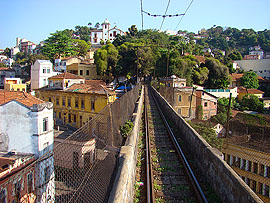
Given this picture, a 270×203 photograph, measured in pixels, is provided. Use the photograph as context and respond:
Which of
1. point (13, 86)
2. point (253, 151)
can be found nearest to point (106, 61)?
point (13, 86)

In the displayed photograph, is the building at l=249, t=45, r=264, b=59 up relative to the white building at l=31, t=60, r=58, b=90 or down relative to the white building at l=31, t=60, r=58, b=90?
up

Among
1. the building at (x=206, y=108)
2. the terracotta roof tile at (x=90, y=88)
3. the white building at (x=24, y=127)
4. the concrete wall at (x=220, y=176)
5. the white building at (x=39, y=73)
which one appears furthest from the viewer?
the white building at (x=39, y=73)

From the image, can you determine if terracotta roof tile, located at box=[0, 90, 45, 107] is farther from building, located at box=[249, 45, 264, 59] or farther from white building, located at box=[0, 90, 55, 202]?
building, located at box=[249, 45, 264, 59]

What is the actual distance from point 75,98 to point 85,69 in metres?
20.2

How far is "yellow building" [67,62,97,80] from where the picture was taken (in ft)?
163

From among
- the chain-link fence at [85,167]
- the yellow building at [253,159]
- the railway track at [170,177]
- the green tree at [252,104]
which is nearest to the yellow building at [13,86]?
the yellow building at [253,159]

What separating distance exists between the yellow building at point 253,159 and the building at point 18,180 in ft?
30.0

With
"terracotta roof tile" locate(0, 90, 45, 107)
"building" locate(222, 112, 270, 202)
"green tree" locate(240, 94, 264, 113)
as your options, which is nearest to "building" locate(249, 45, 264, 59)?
"green tree" locate(240, 94, 264, 113)

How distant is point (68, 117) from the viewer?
31484mm

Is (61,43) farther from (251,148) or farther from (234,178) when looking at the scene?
(234,178)

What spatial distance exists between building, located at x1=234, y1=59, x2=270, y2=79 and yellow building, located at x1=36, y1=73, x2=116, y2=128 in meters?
57.2

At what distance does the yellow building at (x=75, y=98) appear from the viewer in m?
28.6

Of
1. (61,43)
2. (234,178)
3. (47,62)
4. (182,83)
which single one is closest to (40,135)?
(234,178)

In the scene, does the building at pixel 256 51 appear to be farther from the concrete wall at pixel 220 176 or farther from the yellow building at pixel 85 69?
the concrete wall at pixel 220 176
